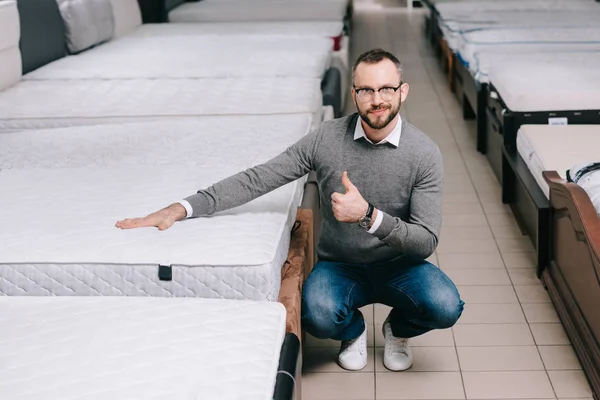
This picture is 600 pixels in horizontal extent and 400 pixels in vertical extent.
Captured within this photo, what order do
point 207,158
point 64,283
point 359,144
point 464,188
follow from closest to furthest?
point 64,283 < point 359,144 < point 207,158 < point 464,188

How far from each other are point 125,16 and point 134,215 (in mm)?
4073

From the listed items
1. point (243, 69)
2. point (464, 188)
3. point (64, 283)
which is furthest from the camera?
point (243, 69)

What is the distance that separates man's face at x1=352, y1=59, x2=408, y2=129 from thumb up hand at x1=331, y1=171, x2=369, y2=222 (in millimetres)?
215

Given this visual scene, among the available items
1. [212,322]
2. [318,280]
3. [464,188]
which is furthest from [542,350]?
[464,188]

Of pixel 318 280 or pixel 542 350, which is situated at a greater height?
pixel 318 280

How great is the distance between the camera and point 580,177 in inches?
104

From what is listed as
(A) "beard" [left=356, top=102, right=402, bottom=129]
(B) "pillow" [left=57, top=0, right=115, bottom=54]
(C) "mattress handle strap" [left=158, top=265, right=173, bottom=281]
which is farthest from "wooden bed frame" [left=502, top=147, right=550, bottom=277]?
(B) "pillow" [left=57, top=0, right=115, bottom=54]

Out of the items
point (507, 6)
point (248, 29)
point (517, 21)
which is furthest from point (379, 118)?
point (507, 6)

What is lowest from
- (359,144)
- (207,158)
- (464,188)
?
(464,188)

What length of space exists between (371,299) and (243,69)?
2305 mm

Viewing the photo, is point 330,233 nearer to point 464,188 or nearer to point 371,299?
point 371,299

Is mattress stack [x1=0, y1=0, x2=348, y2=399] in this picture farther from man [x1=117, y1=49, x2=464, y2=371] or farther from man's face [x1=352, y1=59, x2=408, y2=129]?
man's face [x1=352, y1=59, x2=408, y2=129]

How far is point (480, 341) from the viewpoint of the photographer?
103 inches

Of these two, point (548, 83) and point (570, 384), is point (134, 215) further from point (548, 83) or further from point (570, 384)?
point (548, 83)
